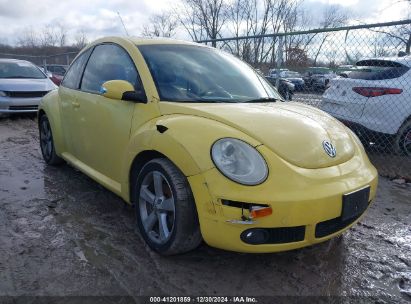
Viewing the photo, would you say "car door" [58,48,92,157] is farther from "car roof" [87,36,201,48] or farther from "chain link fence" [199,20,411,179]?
"chain link fence" [199,20,411,179]

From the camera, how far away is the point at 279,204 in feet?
7.40

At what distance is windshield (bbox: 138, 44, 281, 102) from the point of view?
3.14 metres

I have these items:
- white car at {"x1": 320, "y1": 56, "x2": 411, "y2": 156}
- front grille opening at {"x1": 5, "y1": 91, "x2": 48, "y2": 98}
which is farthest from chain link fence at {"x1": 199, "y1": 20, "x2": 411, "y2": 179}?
front grille opening at {"x1": 5, "y1": 91, "x2": 48, "y2": 98}

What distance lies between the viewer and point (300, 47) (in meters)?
6.71

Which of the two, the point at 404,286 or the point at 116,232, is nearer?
the point at 404,286

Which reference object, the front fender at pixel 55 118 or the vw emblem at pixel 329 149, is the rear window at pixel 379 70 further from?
the front fender at pixel 55 118

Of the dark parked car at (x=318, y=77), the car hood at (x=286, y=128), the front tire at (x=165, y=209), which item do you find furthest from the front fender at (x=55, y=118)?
the dark parked car at (x=318, y=77)

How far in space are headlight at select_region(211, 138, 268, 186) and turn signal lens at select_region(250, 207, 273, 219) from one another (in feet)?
0.50

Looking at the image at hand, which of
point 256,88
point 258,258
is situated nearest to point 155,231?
point 258,258

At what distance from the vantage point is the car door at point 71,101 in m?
4.03

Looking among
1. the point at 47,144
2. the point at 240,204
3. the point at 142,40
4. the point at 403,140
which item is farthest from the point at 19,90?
the point at 240,204

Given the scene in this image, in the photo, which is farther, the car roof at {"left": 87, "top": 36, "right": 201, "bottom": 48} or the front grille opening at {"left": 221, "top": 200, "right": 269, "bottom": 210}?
the car roof at {"left": 87, "top": 36, "right": 201, "bottom": 48}

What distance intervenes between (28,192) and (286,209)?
2980mm

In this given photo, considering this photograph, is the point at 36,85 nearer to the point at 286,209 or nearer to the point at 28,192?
the point at 28,192
